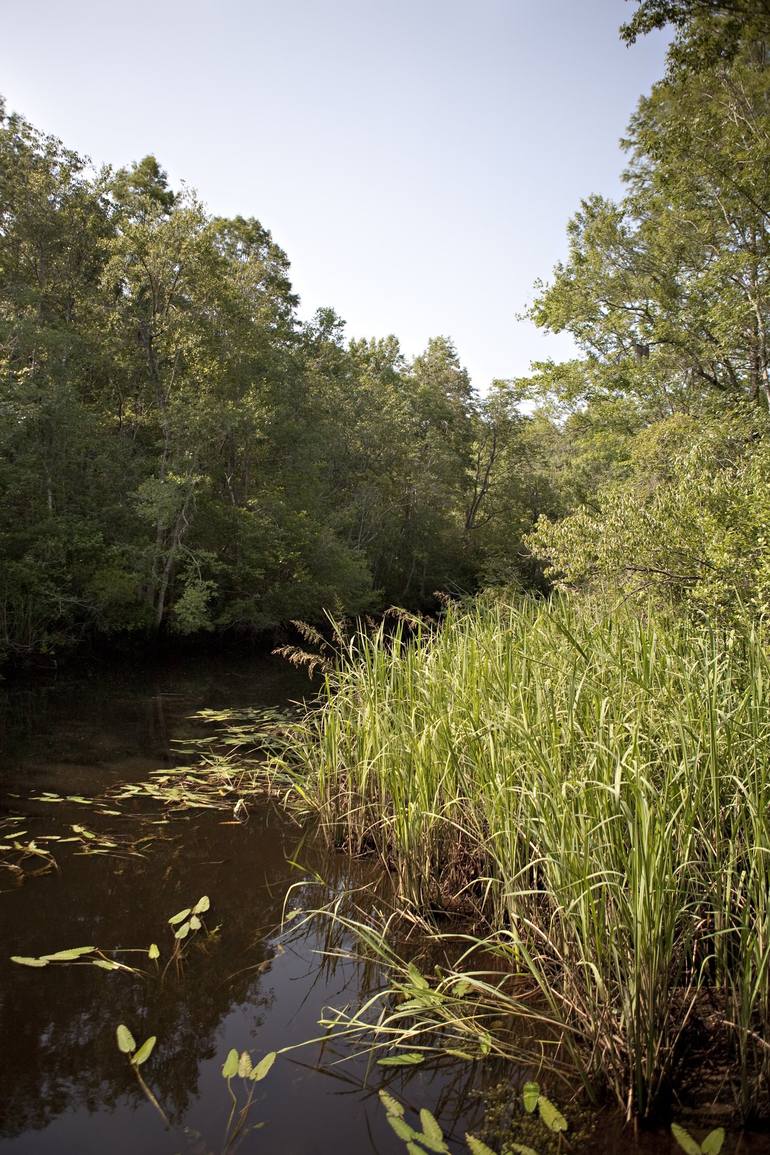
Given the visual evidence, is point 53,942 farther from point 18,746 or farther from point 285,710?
point 285,710

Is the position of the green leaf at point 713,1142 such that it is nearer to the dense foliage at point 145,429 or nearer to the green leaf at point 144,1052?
the green leaf at point 144,1052

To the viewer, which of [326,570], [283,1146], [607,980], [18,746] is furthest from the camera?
[326,570]

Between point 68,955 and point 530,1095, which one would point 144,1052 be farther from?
point 530,1095

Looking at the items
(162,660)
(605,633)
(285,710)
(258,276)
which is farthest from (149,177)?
(605,633)

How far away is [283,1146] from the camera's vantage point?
2.29m

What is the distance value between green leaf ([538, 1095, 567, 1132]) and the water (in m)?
0.24

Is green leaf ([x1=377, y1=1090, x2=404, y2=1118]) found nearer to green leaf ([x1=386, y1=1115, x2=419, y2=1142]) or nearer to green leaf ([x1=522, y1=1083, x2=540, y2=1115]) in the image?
green leaf ([x1=386, y1=1115, x2=419, y2=1142])

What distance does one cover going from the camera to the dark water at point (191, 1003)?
235 cm

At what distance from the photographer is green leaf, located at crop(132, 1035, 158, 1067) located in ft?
8.50

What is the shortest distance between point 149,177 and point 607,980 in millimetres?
27530

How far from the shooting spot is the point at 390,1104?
2.41 meters

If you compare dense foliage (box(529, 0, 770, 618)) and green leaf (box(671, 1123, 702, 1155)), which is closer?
green leaf (box(671, 1123, 702, 1155))

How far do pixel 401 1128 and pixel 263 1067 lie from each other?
A: 0.59 metres

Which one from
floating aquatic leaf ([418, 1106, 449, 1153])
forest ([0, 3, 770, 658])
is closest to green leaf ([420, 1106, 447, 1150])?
floating aquatic leaf ([418, 1106, 449, 1153])
